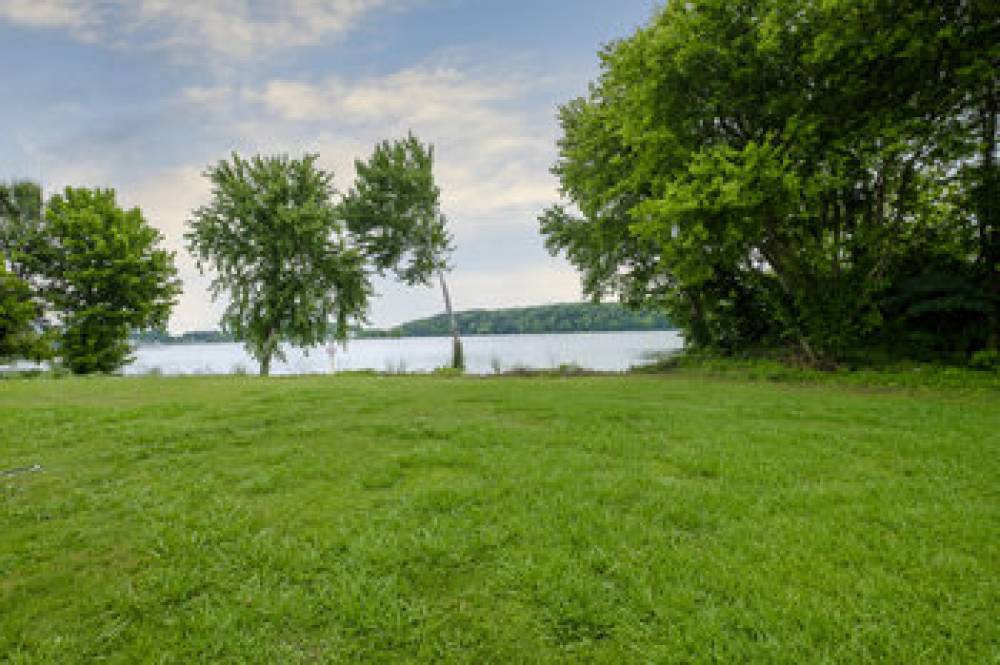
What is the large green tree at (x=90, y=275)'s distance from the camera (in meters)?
22.5

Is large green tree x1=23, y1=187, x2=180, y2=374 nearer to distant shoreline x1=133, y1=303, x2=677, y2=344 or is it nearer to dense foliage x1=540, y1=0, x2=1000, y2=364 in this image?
dense foliage x1=540, y1=0, x2=1000, y2=364

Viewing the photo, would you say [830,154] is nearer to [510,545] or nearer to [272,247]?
[510,545]

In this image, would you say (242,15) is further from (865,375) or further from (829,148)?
(865,375)

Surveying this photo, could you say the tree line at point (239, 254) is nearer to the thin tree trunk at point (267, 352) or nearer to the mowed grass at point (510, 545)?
the thin tree trunk at point (267, 352)

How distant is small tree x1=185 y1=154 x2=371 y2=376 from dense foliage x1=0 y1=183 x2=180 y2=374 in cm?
660

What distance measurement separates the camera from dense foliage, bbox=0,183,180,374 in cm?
2247

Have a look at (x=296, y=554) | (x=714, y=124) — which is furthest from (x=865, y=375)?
(x=296, y=554)

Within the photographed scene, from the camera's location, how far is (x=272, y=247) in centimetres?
2108

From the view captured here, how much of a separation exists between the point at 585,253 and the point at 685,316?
264 inches

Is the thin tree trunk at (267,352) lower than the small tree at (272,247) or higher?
lower

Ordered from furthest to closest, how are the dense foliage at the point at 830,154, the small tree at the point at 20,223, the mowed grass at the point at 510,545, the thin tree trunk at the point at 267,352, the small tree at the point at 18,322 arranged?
the small tree at the point at 20,223
the thin tree trunk at the point at 267,352
the small tree at the point at 18,322
the dense foliage at the point at 830,154
the mowed grass at the point at 510,545

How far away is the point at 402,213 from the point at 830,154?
21.0m

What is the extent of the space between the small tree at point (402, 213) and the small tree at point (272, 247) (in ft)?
8.48

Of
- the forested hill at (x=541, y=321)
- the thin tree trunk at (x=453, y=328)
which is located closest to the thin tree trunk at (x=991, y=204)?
the thin tree trunk at (x=453, y=328)
